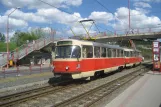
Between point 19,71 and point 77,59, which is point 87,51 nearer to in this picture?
point 77,59

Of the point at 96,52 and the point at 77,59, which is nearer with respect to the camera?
the point at 77,59

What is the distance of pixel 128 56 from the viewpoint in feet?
106

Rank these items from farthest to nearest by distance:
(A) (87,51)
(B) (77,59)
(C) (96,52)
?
(C) (96,52) < (A) (87,51) < (B) (77,59)

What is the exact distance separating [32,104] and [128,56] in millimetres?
23149

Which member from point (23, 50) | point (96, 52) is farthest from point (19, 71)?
point (23, 50)

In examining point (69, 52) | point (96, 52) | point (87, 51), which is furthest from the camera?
point (96, 52)

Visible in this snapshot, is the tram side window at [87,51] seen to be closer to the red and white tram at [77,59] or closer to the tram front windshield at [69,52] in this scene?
the red and white tram at [77,59]

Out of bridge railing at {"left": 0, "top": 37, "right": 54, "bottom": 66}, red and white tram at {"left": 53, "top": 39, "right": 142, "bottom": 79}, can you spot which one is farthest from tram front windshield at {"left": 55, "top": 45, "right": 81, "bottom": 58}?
bridge railing at {"left": 0, "top": 37, "right": 54, "bottom": 66}

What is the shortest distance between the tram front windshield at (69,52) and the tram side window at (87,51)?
64 cm

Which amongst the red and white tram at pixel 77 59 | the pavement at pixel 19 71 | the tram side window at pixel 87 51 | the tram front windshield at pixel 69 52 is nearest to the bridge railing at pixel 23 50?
the pavement at pixel 19 71

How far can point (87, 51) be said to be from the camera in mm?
17062

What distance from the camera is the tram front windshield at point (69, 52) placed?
51.7 ft

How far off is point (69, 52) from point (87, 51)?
170cm

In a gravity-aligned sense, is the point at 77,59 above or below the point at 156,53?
below
